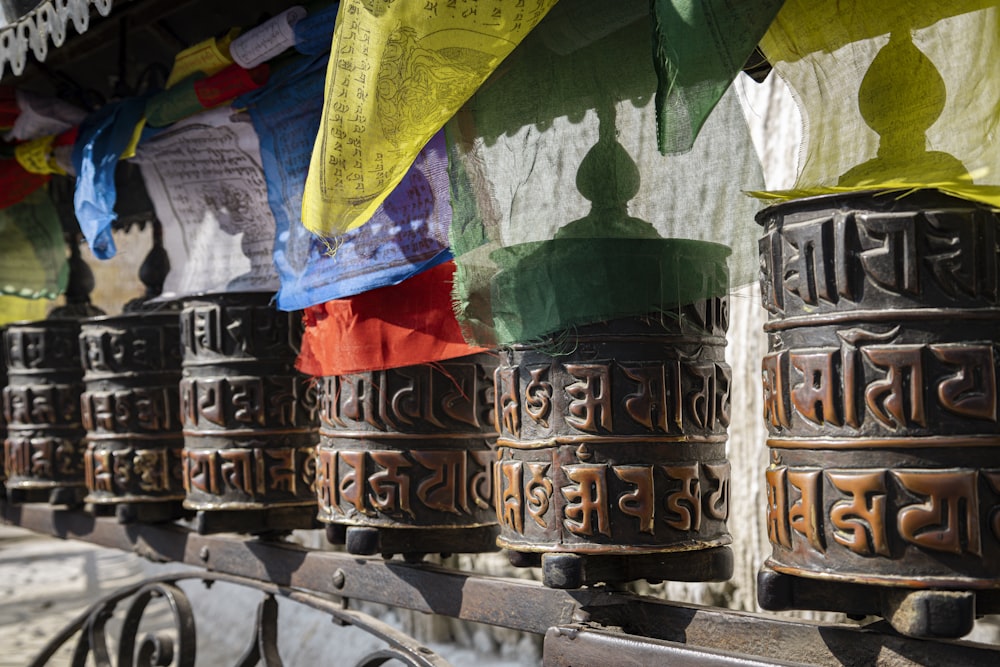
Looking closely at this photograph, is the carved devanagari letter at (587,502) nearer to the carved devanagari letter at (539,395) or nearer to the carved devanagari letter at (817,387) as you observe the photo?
the carved devanagari letter at (539,395)

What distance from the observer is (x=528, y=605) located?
1.30 metres

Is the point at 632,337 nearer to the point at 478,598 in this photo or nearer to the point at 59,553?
the point at 478,598

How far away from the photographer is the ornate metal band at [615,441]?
3.83ft

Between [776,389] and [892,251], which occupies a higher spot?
[892,251]

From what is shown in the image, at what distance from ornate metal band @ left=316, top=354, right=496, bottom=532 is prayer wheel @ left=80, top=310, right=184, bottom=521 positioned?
611 millimetres

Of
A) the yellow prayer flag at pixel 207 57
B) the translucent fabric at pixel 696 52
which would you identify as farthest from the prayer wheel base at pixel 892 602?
the yellow prayer flag at pixel 207 57

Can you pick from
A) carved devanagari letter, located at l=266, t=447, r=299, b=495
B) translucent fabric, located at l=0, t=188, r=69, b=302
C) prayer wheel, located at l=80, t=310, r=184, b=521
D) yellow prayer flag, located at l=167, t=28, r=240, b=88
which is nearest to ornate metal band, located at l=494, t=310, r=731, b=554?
carved devanagari letter, located at l=266, t=447, r=299, b=495

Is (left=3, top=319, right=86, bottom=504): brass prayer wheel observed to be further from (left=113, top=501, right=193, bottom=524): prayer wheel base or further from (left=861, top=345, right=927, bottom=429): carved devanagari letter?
(left=861, top=345, right=927, bottom=429): carved devanagari letter

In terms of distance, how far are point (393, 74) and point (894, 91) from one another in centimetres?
46

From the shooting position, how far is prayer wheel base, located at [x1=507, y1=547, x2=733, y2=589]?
1185 millimetres

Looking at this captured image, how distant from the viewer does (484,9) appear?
106 centimetres

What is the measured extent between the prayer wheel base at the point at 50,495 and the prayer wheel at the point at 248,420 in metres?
0.63

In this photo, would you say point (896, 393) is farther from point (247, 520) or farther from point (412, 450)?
point (247, 520)

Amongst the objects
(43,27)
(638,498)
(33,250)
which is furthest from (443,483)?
(33,250)
